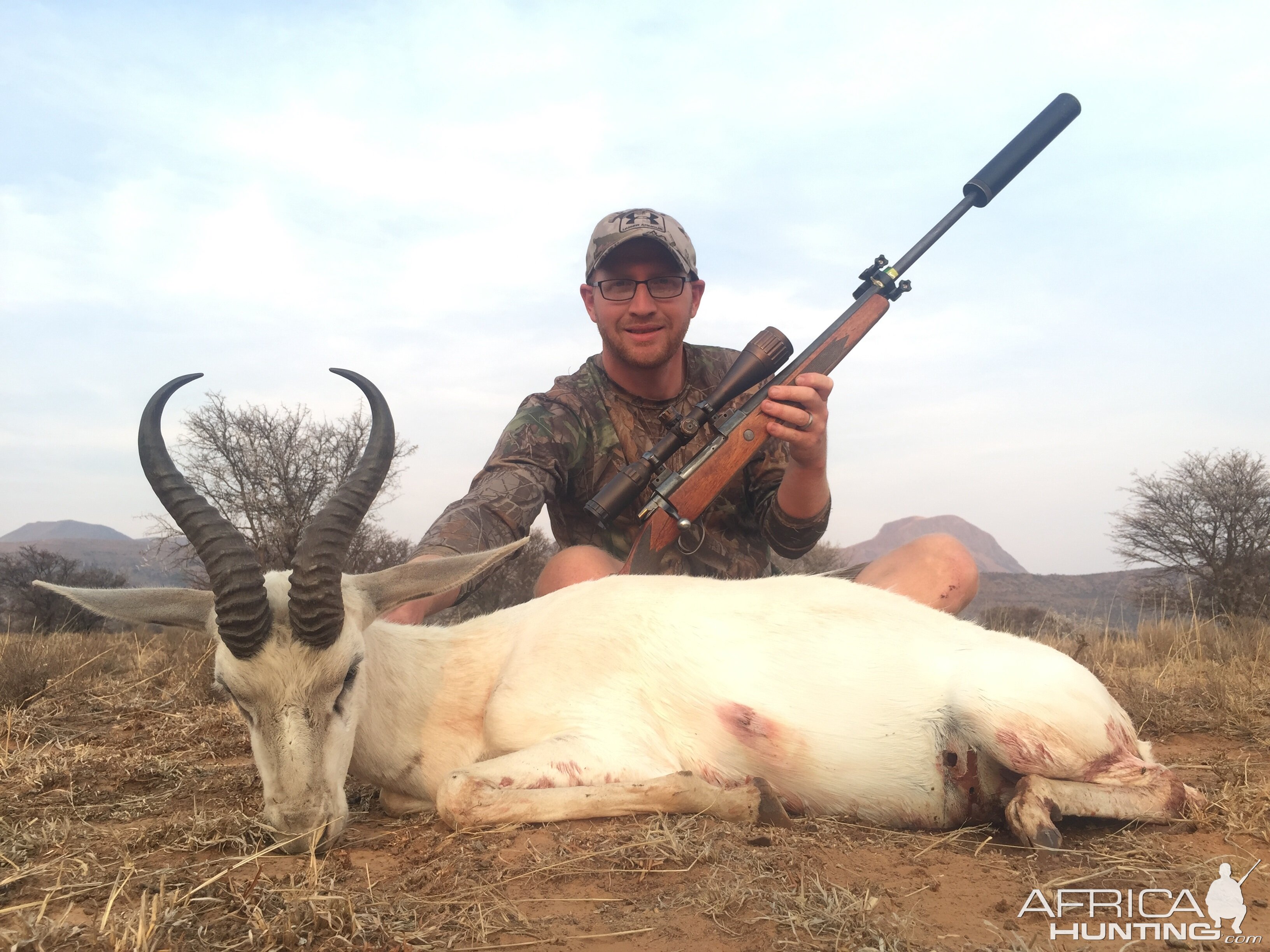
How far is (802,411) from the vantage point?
5.04 metres

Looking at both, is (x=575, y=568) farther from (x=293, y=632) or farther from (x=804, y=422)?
(x=293, y=632)

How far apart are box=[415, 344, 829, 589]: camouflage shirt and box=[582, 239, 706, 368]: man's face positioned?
426 millimetres

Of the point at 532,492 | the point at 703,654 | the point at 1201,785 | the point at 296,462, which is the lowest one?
the point at 1201,785

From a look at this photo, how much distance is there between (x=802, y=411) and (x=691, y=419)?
2.19ft

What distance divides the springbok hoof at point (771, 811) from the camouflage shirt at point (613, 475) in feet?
8.23

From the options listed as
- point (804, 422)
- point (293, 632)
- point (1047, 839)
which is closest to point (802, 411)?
point (804, 422)

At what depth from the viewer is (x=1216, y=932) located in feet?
7.66

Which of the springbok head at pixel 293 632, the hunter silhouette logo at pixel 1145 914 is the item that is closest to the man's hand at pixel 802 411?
the springbok head at pixel 293 632

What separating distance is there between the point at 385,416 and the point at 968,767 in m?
2.71

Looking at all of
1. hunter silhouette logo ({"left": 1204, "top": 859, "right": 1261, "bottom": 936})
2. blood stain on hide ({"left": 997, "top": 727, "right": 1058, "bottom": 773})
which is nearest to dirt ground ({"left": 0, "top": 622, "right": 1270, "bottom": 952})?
hunter silhouette logo ({"left": 1204, "top": 859, "right": 1261, "bottom": 936})

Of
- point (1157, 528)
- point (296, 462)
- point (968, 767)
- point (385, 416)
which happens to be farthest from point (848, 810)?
point (1157, 528)

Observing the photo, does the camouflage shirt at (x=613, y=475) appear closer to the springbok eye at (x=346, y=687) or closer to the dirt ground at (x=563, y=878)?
the springbok eye at (x=346, y=687)

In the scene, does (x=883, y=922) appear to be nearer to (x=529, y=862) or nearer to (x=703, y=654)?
(x=529, y=862)

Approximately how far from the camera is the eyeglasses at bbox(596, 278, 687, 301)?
246 inches
